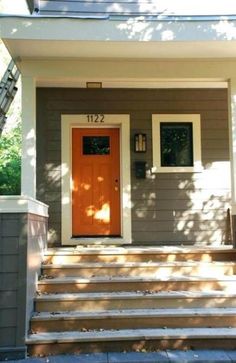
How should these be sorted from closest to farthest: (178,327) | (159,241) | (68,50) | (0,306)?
1. (0,306)
2. (178,327)
3. (68,50)
4. (159,241)

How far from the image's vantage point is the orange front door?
22.1 ft

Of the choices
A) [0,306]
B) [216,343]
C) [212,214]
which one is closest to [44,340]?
[0,306]

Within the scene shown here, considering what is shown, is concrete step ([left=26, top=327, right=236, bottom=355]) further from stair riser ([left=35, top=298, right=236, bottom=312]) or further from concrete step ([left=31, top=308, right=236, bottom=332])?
stair riser ([left=35, top=298, right=236, bottom=312])

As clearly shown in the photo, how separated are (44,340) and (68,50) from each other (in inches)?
126

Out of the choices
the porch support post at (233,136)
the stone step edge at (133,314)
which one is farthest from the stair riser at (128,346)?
the porch support post at (233,136)

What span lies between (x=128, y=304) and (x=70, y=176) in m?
2.64

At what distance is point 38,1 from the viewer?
659cm

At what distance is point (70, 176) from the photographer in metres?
6.59

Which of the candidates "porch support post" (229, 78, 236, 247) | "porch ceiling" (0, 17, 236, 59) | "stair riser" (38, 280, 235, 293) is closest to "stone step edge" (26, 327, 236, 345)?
"stair riser" (38, 280, 235, 293)

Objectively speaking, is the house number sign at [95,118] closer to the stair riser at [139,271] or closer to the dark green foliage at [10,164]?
the stair riser at [139,271]

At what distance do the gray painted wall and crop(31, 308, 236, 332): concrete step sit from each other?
0.27 metres

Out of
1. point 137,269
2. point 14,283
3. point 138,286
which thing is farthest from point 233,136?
point 14,283

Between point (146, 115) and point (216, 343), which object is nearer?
point (216, 343)

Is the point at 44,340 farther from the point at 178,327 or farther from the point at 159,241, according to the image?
the point at 159,241
